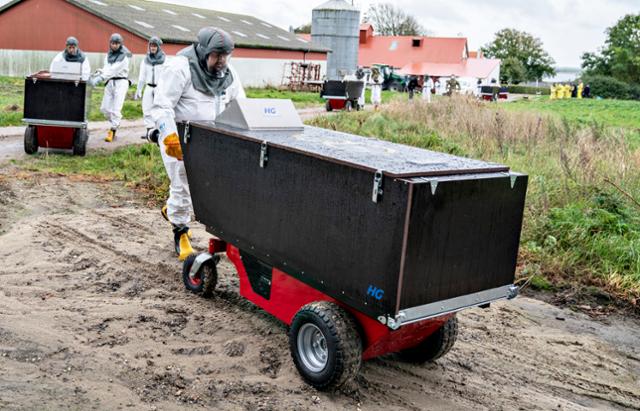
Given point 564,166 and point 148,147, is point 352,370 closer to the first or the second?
point 564,166

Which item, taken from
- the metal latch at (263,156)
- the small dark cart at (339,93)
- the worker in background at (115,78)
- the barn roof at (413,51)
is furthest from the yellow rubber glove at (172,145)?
the barn roof at (413,51)

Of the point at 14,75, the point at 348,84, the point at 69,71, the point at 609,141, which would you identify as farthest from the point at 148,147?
the point at 14,75

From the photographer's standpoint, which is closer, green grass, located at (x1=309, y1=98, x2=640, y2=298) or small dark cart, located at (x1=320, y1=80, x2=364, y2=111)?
green grass, located at (x1=309, y1=98, x2=640, y2=298)

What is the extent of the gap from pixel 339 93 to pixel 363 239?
70.2 feet

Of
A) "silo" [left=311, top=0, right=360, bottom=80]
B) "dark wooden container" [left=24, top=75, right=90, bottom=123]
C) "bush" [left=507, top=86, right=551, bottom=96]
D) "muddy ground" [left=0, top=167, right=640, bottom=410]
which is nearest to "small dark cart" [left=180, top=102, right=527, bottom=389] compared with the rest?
"muddy ground" [left=0, top=167, right=640, bottom=410]

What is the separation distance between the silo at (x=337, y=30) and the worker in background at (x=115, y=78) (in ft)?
107

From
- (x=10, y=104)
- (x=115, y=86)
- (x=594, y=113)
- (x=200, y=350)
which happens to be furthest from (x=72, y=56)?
(x=594, y=113)

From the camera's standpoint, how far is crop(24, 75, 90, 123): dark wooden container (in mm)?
11297

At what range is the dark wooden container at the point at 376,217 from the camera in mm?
3799

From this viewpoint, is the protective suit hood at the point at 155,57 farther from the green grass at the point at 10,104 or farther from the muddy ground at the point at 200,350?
the muddy ground at the point at 200,350

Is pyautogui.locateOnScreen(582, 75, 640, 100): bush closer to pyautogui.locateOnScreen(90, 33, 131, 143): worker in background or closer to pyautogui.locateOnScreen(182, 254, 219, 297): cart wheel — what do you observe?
pyautogui.locateOnScreen(90, 33, 131, 143): worker in background

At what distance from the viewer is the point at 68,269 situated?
20.4 feet

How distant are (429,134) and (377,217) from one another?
10.4 meters

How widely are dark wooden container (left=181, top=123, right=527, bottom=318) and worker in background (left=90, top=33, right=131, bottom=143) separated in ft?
29.8
